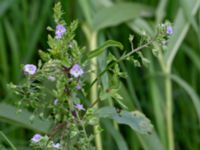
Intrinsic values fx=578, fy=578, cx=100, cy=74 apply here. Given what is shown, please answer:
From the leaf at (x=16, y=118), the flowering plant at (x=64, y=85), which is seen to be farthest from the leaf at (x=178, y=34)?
the flowering plant at (x=64, y=85)

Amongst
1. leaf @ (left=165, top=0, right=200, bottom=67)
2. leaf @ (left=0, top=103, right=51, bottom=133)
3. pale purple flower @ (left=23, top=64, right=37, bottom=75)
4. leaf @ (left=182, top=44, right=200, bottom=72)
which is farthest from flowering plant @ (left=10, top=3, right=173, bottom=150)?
leaf @ (left=182, top=44, right=200, bottom=72)

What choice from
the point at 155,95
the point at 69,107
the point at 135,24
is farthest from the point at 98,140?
the point at 69,107

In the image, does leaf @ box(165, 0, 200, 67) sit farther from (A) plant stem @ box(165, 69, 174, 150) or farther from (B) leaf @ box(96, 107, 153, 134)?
(B) leaf @ box(96, 107, 153, 134)

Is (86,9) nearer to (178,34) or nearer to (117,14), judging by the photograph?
(117,14)

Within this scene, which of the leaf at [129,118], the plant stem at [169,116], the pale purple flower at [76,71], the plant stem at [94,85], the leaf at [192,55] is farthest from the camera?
the leaf at [192,55]

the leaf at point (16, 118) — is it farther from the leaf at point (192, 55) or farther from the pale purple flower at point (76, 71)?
the leaf at point (192, 55)

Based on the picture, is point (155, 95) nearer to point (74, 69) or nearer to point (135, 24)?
point (135, 24)
